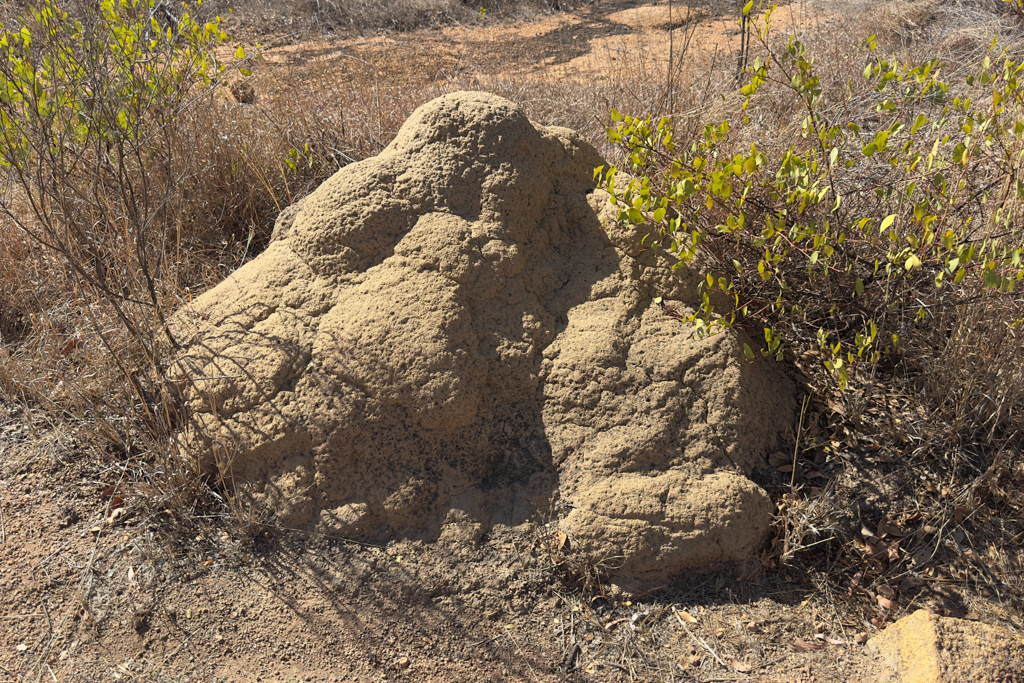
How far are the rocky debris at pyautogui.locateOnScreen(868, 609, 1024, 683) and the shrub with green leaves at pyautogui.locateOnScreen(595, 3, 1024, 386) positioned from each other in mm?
773

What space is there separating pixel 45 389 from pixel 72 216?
73 cm

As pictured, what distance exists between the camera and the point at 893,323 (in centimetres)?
262

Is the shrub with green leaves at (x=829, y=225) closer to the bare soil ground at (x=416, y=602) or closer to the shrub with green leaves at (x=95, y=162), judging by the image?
the bare soil ground at (x=416, y=602)

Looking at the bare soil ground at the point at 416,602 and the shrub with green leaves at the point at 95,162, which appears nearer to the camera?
the bare soil ground at the point at 416,602

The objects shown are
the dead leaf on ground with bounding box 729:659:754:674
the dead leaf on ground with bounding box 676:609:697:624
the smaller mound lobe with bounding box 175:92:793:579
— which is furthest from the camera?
the smaller mound lobe with bounding box 175:92:793:579

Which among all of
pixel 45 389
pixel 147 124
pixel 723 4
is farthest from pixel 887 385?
pixel 723 4

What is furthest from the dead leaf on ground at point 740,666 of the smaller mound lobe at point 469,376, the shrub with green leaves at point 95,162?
the shrub with green leaves at point 95,162

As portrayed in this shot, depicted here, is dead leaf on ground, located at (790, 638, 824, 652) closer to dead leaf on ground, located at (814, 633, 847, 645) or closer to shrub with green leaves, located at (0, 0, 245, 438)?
dead leaf on ground, located at (814, 633, 847, 645)

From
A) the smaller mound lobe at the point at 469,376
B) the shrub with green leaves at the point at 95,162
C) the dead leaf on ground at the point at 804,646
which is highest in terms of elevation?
the shrub with green leaves at the point at 95,162

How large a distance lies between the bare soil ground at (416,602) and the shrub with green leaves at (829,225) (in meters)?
0.47

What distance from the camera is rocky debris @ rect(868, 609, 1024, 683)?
74.6 inches

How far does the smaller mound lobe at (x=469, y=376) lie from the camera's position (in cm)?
225

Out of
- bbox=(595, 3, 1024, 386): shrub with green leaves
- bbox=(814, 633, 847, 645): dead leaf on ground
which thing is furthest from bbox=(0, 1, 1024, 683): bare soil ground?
bbox=(595, 3, 1024, 386): shrub with green leaves

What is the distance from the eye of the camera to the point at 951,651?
6.34 feet
